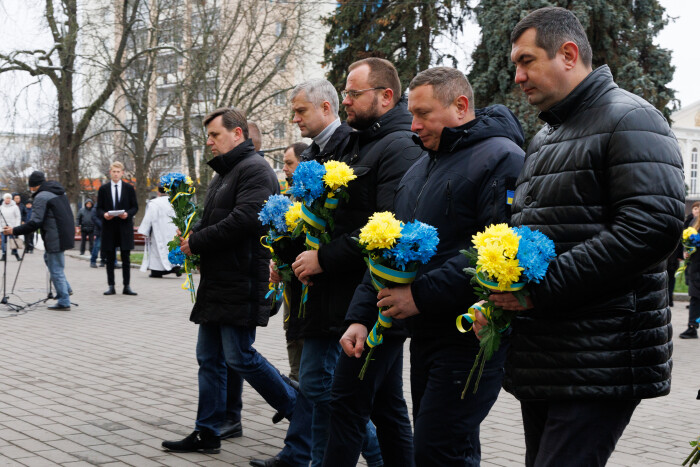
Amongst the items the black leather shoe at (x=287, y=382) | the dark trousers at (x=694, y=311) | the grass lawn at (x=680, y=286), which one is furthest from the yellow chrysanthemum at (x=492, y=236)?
the grass lawn at (x=680, y=286)

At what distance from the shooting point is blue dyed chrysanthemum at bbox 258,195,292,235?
4.64 metres

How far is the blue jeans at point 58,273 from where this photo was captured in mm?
13156

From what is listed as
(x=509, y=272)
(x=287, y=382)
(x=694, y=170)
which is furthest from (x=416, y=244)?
(x=694, y=170)

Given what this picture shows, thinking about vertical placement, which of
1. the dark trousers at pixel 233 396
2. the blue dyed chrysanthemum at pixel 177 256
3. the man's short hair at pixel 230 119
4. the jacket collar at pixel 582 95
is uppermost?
the man's short hair at pixel 230 119

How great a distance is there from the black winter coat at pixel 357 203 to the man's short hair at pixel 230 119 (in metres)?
1.41

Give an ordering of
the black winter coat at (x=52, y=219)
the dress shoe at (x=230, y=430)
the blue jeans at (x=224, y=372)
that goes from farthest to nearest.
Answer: the black winter coat at (x=52, y=219) < the dress shoe at (x=230, y=430) < the blue jeans at (x=224, y=372)

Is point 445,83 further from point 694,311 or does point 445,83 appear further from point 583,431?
point 694,311

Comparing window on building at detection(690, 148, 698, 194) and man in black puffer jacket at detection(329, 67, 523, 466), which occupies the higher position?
window on building at detection(690, 148, 698, 194)

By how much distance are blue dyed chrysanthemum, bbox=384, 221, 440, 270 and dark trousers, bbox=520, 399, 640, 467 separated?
0.77 metres

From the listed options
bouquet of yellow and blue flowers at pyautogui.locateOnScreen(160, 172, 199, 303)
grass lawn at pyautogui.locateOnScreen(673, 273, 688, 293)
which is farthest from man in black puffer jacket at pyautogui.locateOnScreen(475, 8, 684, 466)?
grass lawn at pyautogui.locateOnScreen(673, 273, 688, 293)

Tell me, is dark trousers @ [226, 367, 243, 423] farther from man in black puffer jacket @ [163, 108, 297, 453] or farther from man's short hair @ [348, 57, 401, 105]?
man's short hair @ [348, 57, 401, 105]

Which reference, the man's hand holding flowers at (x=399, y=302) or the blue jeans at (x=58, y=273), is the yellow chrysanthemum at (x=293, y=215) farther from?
the blue jeans at (x=58, y=273)

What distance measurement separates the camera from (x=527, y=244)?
9.14 ft

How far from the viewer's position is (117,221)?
1573cm
